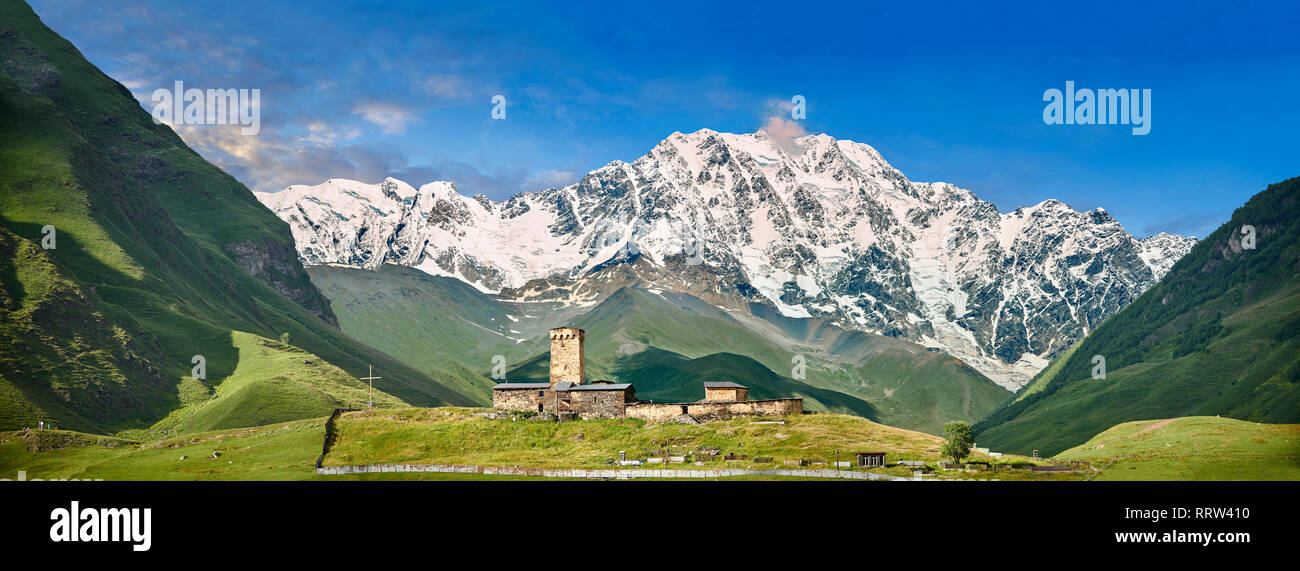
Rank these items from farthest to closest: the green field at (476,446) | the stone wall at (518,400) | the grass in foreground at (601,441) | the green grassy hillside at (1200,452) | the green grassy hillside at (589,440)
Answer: the stone wall at (518,400) → the green grassy hillside at (589,440) → the green field at (476,446) → the grass in foreground at (601,441) → the green grassy hillside at (1200,452)

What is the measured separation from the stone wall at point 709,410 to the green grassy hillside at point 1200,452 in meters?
38.7

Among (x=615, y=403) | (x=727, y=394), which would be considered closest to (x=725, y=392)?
(x=727, y=394)

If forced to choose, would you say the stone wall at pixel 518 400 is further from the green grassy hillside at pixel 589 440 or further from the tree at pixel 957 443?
the tree at pixel 957 443

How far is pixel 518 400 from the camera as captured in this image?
13975 centimetres

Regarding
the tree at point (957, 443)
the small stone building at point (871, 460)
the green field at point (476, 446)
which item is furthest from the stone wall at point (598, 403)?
the tree at point (957, 443)

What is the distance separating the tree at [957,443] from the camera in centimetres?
11050

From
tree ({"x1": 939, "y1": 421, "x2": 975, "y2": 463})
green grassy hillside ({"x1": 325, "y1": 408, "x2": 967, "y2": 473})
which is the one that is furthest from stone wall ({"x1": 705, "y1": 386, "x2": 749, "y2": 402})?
tree ({"x1": 939, "y1": 421, "x2": 975, "y2": 463})

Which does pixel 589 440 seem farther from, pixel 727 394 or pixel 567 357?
pixel 567 357

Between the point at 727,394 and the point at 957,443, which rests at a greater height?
the point at 727,394

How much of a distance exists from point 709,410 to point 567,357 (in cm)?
2616
